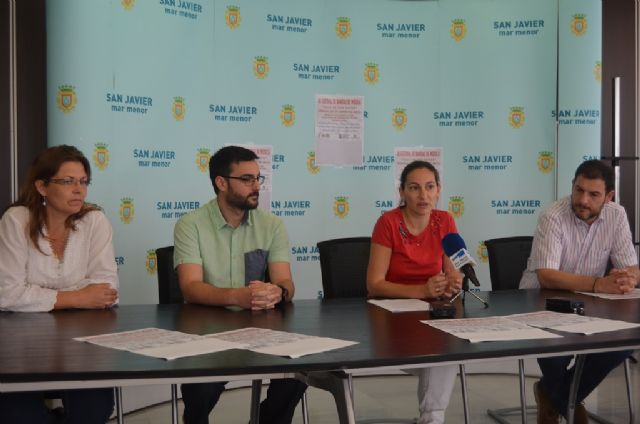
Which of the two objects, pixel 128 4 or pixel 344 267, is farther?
pixel 128 4

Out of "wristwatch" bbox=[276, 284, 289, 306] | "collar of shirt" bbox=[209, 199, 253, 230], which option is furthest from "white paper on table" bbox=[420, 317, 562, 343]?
"collar of shirt" bbox=[209, 199, 253, 230]

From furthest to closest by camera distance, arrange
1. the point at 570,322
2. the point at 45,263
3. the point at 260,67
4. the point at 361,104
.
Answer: the point at 361,104 → the point at 260,67 → the point at 45,263 → the point at 570,322

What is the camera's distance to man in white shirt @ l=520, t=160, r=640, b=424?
335 cm

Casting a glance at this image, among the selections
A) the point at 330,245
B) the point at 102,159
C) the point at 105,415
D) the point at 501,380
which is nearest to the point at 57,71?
the point at 102,159

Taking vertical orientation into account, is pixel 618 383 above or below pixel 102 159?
below

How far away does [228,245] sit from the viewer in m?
3.17

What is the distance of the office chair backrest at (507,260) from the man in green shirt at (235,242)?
3.89 feet

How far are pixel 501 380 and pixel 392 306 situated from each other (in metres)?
2.47

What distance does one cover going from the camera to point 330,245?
11.4 ft

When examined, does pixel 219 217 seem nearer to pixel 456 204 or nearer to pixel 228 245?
pixel 228 245

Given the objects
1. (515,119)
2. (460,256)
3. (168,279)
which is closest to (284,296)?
(168,279)

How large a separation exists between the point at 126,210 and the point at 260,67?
1.37 m

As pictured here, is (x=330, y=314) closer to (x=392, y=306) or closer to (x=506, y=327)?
(x=392, y=306)

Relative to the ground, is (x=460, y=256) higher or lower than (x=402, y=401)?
higher
